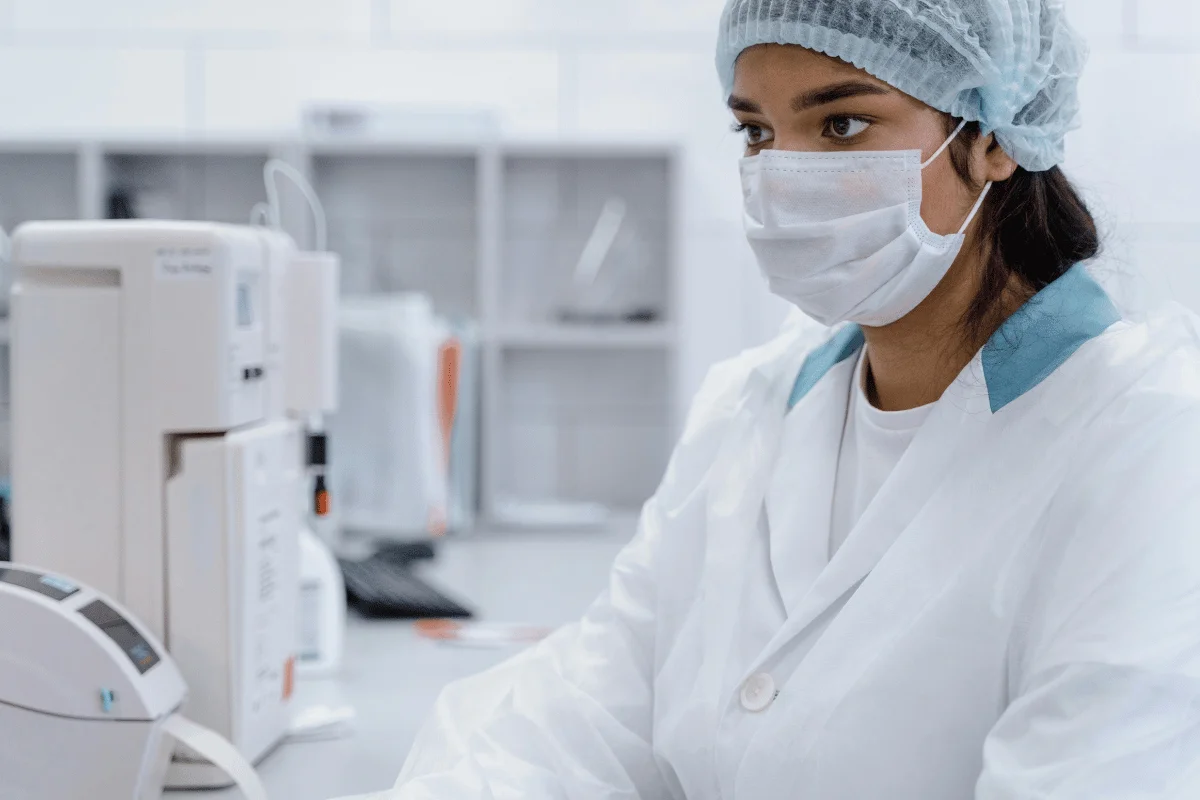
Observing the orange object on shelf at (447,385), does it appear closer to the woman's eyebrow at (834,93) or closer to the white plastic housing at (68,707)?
the white plastic housing at (68,707)

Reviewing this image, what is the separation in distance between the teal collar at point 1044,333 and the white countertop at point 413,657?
0.75 metres

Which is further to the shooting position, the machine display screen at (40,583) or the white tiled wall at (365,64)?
the white tiled wall at (365,64)

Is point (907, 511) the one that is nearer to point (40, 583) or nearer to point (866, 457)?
point (866, 457)

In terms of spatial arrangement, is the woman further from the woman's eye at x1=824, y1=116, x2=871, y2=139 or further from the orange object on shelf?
the orange object on shelf

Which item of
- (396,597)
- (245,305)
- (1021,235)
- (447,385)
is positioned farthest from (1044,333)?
(447,385)

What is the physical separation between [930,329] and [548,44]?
8.69ft

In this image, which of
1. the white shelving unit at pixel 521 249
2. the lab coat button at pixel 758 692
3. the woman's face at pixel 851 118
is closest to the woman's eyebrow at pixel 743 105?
the woman's face at pixel 851 118

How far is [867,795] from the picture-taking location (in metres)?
0.88

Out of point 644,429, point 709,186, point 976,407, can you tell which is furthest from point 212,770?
point 709,186

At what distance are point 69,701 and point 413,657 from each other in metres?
0.66

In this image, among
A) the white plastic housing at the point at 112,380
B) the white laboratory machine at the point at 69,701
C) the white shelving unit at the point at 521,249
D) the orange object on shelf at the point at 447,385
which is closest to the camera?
the white laboratory machine at the point at 69,701

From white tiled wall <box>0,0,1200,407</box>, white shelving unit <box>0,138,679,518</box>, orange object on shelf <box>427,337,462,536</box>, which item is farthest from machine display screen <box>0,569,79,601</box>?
white tiled wall <box>0,0,1200,407</box>

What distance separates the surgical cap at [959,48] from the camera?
0.95 meters

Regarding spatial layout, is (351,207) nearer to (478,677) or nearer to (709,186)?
(709,186)
